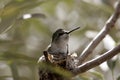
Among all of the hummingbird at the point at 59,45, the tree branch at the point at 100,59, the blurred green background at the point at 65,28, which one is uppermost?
the tree branch at the point at 100,59

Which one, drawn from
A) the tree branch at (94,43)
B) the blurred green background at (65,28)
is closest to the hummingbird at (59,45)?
the tree branch at (94,43)

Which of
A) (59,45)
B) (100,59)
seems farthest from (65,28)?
(100,59)

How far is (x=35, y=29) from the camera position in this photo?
3.56 m

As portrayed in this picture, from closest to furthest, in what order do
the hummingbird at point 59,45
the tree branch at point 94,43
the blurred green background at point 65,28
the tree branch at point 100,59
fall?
1. the tree branch at point 100,59
2. the tree branch at point 94,43
3. the hummingbird at point 59,45
4. the blurred green background at point 65,28

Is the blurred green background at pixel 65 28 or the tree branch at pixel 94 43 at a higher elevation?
the tree branch at pixel 94 43

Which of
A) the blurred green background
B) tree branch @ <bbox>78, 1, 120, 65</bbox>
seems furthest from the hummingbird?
the blurred green background

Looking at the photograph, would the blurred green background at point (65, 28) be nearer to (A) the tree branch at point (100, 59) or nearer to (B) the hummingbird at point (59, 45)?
(B) the hummingbird at point (59, 45)

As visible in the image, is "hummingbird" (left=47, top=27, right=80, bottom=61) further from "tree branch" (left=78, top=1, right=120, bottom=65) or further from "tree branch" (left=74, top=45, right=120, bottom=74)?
"tree branch" (left=74, top=45, right=120, bottom=74)

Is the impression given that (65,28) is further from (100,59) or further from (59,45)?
(100,59)

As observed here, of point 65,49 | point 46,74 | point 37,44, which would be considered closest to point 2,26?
point 46,74

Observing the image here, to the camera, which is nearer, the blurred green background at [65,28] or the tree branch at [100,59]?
the tree branch at [100,59]

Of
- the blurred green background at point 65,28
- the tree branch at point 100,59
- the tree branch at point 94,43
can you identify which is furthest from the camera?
the blurred green background at point 65,28

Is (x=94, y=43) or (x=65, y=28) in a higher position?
(x=94, y=43)

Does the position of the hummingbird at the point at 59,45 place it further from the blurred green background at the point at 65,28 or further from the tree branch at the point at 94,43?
the blurred green background at the point at 65,28
